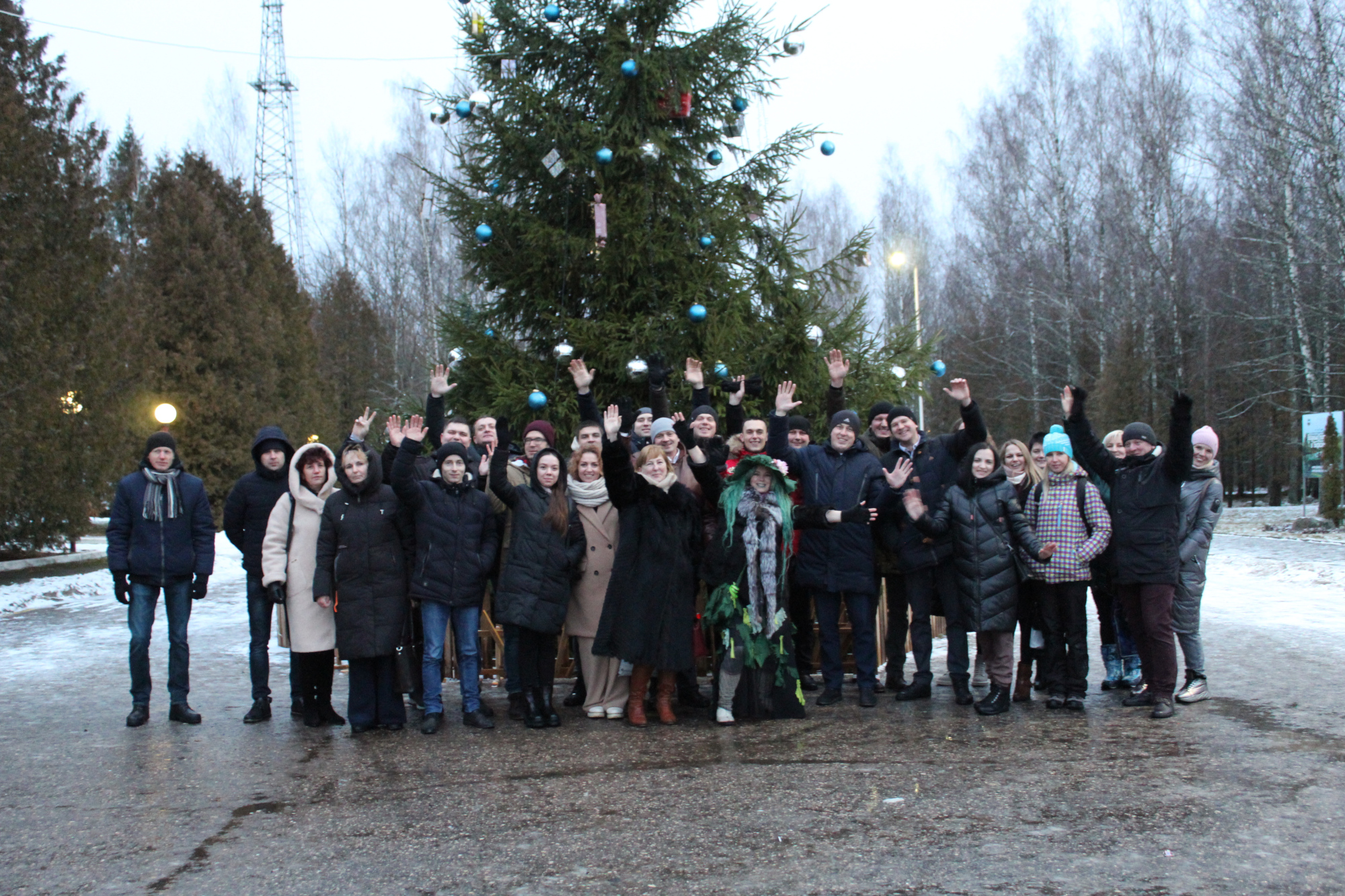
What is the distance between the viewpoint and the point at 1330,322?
78.5 ft

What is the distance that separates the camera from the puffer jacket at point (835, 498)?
701 centimetres

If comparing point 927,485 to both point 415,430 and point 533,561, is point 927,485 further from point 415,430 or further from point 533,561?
point 415,430

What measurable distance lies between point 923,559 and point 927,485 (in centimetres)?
57

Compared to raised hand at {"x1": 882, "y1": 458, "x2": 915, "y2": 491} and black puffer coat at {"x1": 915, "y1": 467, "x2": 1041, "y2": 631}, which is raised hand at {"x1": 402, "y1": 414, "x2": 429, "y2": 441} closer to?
raised hand at {"x1": 882, "y1": 458, "x2": 915, "y2": 491}

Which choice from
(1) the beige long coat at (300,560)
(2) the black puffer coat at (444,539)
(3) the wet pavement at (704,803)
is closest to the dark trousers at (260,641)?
(1) the beige long coat at (300,560)

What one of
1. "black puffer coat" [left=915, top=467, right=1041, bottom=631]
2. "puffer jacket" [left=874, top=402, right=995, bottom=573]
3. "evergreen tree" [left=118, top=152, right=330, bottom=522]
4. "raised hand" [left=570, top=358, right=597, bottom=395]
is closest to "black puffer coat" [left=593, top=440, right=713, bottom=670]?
"raised hand" [left=570, top=358, right=597, bottom=395]

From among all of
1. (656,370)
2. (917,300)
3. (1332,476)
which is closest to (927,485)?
(656,370)

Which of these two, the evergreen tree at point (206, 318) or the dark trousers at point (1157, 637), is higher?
the evergreen tree at point (206, 318)

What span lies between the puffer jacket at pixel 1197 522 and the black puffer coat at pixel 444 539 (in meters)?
4.33

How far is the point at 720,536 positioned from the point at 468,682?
1.81 metres

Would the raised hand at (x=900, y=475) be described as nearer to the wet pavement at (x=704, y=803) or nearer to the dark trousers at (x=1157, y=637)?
the wet pavement at (x=704, y=803)

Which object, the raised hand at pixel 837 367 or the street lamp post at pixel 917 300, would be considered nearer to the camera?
the raised hand at pixel 837 367

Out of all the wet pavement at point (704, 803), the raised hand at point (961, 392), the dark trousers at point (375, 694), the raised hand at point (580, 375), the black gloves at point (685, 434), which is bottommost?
the wet pavement at point (704, 803)

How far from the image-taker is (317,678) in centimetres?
678
